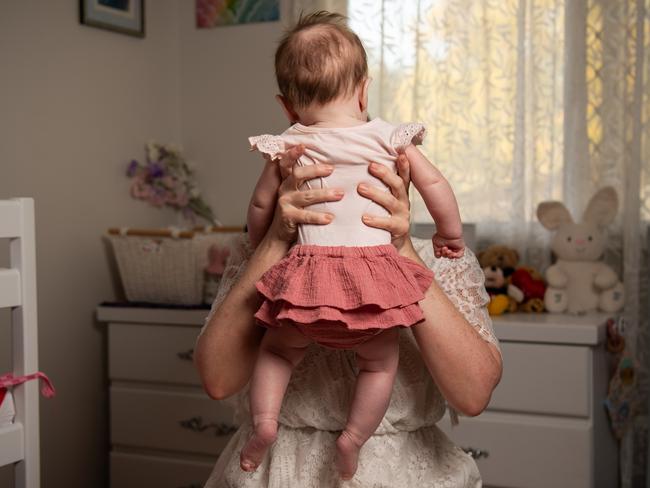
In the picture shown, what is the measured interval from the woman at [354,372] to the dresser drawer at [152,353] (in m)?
1.14

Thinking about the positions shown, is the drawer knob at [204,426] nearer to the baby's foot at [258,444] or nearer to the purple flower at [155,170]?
the purple flower at [155,170]

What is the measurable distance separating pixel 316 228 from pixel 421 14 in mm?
1560

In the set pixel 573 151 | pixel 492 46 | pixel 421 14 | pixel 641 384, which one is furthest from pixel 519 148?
pixel 641 384

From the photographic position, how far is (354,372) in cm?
144

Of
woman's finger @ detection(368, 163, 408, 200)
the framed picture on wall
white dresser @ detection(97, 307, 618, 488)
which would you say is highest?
the framed picture on wall

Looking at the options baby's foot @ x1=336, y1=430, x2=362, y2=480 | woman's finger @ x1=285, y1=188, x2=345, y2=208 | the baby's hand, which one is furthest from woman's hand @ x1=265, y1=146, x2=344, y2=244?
baby's foot @ x1=336, y1=430, x2=362, y2=480

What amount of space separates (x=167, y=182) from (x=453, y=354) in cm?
191

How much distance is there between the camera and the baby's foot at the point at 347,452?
1290mm

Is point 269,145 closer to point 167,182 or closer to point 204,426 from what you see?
point 204,426

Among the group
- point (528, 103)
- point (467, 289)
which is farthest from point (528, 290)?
point (467, 289)

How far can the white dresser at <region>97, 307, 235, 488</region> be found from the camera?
2.62m

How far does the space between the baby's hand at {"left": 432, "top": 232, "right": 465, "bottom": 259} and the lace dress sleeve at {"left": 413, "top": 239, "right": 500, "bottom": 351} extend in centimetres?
9

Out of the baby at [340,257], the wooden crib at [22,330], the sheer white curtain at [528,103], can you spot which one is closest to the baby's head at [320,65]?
the baby at [340,257]

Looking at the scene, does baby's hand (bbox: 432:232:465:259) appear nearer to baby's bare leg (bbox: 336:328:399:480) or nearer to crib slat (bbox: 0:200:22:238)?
baby's bare leg (bbox: 336:328:399:480)
